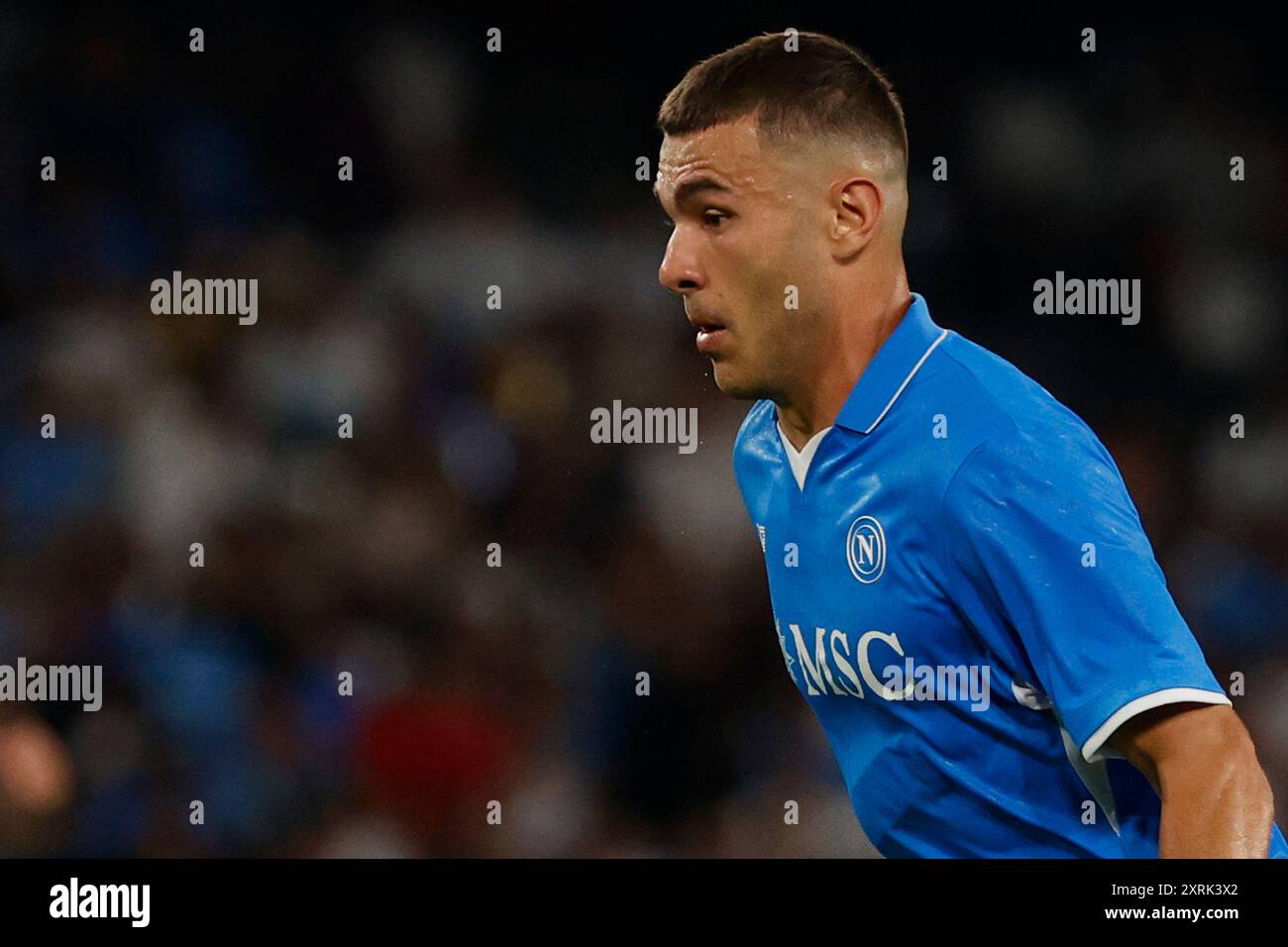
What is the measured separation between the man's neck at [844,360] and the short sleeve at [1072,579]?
414 millimetres

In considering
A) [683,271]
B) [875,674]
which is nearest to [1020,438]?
[875,674]

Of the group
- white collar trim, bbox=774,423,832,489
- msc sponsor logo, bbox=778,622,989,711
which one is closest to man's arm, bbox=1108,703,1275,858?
msc sponsor logo, bbox=778,622,989,711

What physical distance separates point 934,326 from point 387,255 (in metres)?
2.30

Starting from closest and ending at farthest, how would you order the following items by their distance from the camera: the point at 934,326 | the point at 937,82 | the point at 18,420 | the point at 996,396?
the point at 996,396
the point at 934,326
the point at 937,82
the point at 18,420

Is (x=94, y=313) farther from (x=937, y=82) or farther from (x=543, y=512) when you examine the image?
(x=937, y=82)

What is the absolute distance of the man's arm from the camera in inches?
71.1

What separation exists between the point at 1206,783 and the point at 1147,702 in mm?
122

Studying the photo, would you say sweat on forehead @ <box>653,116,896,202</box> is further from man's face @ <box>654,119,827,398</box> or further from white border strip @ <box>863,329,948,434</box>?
white border strip @ <box>863,329,948,434</box>

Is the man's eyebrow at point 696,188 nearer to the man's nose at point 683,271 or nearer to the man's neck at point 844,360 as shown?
the man's nose at point 683,271

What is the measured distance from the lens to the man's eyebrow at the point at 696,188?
8.18 feet

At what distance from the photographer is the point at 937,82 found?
4004 millimetres

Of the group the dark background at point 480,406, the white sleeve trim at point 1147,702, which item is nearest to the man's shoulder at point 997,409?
the white sleeve trim at point 1147,702

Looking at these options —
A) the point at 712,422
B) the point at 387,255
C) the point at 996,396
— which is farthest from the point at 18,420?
the point at 996,396

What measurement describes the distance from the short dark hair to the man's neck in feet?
0.92
